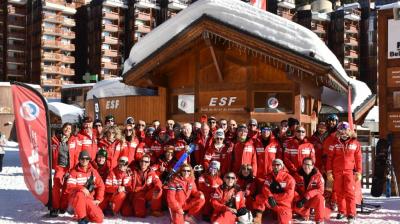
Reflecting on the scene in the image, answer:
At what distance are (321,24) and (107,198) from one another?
65195 mm

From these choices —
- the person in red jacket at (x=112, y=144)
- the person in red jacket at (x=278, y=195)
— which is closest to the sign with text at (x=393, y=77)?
the person in red jacket at (x=278, y=195)

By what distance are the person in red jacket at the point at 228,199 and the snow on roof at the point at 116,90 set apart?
9.98 meters

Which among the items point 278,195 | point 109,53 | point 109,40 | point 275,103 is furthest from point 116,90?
point 109,40

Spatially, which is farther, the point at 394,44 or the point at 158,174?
the point at 394,44

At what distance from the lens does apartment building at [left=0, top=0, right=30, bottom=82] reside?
63844 mm

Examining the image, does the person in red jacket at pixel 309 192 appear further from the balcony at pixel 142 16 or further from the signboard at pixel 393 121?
the balcony at pixel 142 16

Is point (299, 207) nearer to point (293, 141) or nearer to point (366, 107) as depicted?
point (293, 141)

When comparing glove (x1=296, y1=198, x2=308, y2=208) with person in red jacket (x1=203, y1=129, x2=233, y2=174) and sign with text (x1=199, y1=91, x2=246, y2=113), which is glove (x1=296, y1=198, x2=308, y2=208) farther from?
sign with text (x1=199, y1=91, x2=246, y2=113)

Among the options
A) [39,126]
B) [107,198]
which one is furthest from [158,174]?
[39,126]

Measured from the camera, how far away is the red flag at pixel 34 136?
29.4 feet

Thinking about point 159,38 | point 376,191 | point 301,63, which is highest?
point 159,38

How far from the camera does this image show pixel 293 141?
30.0 ft

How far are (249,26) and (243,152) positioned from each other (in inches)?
189

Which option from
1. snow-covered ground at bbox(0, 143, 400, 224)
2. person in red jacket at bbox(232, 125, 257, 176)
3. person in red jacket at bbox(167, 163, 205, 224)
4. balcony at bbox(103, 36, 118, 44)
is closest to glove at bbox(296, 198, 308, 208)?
snow-covered ground at bbox(0, 143, 400, 224)
